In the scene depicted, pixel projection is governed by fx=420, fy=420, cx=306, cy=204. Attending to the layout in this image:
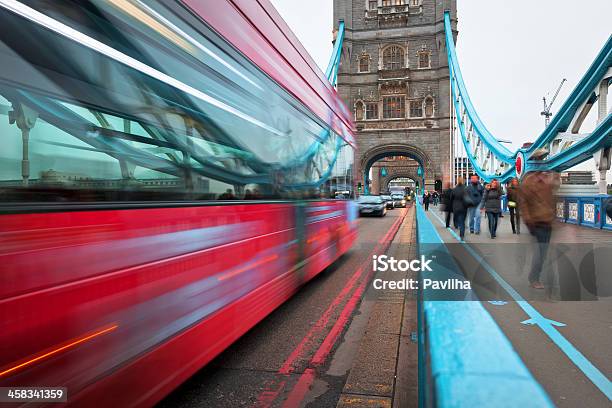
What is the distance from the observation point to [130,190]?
6.61 feet

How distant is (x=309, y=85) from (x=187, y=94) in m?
2.79

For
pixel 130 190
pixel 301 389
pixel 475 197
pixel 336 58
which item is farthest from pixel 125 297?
pixel 336 58

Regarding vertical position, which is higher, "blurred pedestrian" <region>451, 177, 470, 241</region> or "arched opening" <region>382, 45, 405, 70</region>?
"arched opening" <region>382, 45, 405, 70</region>

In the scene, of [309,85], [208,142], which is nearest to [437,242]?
[309,85]

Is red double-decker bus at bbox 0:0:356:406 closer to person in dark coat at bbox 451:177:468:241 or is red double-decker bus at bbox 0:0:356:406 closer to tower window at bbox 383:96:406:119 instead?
person in dark coat at bbox 451:177:468:241

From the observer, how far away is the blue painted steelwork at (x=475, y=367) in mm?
690

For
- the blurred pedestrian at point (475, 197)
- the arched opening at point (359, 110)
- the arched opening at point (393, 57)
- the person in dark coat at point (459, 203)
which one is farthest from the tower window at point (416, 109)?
the person in dark coat at point (459, 203)

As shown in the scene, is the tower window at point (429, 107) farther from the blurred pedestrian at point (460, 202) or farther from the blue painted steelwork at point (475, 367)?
the blue painted steelwork at point (475, 367)

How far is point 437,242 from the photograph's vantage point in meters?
4.57

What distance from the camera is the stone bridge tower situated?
145 feet

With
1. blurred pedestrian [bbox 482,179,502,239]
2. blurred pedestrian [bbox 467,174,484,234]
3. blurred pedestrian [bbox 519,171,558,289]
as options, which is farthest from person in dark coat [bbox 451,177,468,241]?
blurred pedestrian [bbox 519,171,558,289]

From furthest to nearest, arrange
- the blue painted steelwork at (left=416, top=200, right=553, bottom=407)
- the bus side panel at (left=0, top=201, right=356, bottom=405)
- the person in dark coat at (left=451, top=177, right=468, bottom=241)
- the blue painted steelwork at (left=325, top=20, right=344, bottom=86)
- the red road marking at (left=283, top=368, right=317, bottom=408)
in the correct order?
the blue painted steelwork at (left=325, top=20, right=344, bottom=86) → the person in dark coat at (left=451, top=177, right=468, bottom=241) → the red road marking at (left=283, top=368, right=317, bottom=408) → the bus side panel at (left=0, top=201, right=356, bottom=405) → the blue painted steelwork at (left=416, top=200, right=553, bottom=407)

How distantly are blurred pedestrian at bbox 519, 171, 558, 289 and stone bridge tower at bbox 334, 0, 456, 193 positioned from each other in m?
38.9

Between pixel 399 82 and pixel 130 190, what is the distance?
151ft
